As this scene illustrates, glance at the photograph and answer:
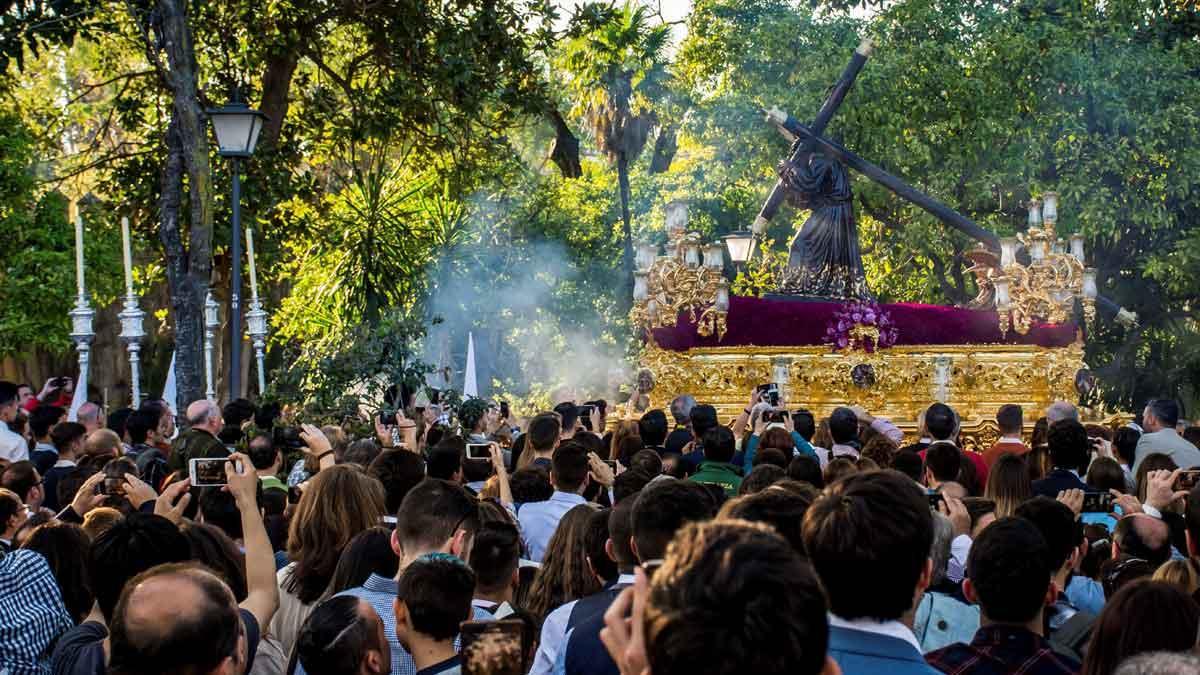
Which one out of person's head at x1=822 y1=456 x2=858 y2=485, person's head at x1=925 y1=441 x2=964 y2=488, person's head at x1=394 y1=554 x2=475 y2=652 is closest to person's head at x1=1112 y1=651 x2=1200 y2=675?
person's head at x1=394 y1=554 x2=475 y2=652

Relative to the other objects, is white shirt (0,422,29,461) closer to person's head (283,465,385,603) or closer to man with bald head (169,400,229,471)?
man with bald head (169,400,229,471)

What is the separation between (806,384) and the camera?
732 inches

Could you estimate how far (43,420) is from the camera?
494 inches

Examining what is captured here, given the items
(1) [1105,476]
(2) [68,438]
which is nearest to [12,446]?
(2) [68,438]

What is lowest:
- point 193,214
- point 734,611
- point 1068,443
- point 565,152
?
point 1068,443

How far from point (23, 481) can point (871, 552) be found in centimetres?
535

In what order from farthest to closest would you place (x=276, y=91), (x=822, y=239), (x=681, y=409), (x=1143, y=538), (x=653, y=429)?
(x=276, y=91)
(x=822, y=239)
(x=681, y=409)
(x=653, y=429)
(x=1143, y=538)

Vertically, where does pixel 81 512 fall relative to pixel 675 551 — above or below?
below

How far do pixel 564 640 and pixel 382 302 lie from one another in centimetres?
2017

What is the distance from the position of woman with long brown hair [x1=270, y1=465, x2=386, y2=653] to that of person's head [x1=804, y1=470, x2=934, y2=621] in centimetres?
276

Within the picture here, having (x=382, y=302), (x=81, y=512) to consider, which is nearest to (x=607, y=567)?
(x=81, y=512)

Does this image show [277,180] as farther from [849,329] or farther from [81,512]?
[81,512]

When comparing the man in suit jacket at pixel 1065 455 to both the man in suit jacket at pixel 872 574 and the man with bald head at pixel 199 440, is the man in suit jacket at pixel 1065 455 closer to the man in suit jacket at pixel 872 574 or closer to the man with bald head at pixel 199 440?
the man with bald head at pixel 199 440

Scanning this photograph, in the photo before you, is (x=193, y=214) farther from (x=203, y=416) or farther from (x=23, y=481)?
(x=23, y=481)
